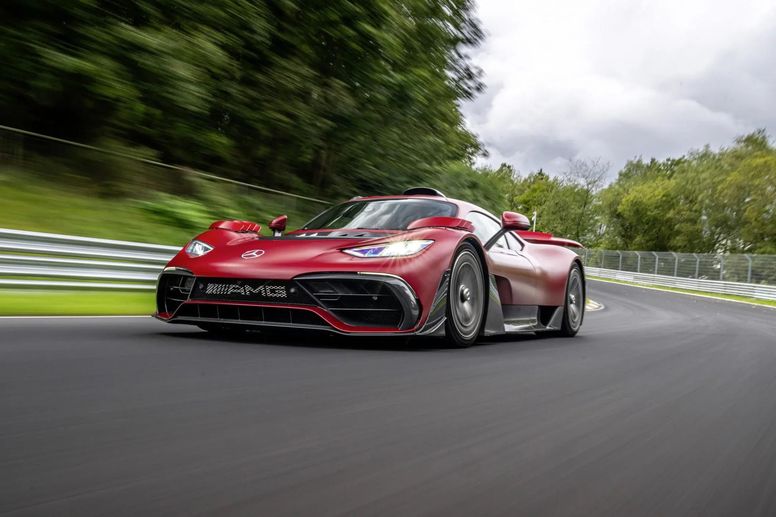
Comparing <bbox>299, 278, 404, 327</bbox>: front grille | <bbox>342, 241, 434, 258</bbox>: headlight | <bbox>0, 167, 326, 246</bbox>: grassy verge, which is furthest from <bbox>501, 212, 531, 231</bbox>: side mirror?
<bbox>0, 167, 326, 246</bbox>: grassy verge

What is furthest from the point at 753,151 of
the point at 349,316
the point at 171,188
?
the point at 349,316

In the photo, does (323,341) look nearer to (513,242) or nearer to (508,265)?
(508,265)

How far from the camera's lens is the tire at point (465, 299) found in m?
5.09

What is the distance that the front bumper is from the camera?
448 cm

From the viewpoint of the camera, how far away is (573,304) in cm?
774

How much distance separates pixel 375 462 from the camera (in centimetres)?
210

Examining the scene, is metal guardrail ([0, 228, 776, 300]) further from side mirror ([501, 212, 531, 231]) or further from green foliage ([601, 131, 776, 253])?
green foliage ([601, 131, 776, 253])

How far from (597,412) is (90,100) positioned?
8.52 meters

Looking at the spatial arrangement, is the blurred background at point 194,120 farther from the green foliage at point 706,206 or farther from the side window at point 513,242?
the green foliage at point 706,206

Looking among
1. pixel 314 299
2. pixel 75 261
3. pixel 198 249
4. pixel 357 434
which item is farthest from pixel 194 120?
pixel 357 434

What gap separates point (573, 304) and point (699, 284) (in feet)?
119

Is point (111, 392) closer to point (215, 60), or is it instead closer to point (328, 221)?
point (328, 221)

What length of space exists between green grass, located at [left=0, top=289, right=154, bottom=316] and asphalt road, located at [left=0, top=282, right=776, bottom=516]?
208 cm

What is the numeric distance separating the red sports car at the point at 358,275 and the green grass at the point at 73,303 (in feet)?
6.33
